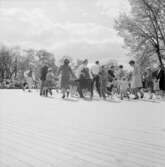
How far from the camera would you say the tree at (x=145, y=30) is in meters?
25.5

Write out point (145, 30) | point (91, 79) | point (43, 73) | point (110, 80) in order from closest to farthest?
point (91, 79)
point (43, 73)
point (110, 80)
point (145, 30)

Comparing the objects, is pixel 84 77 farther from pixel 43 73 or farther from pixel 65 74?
pixel 43 73

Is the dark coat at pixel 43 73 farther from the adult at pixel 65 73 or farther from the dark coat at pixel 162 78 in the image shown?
the dark coat at pixel 162 78

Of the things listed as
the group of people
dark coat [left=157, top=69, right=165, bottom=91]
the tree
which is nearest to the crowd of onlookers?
the group of people

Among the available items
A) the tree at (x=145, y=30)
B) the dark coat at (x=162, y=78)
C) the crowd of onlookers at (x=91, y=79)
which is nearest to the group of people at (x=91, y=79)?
the crowd of onlookers at (x=91, y=79)

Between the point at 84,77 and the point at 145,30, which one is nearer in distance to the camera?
the point at 84,77

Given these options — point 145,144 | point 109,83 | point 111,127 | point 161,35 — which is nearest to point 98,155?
point 145,144

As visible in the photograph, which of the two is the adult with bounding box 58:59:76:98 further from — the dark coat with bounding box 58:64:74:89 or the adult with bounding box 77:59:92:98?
the adult with bounding box 77:59:92:98

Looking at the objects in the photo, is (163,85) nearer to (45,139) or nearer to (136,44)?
(45,139)

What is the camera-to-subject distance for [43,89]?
16672mm

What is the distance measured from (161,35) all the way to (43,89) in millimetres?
13331

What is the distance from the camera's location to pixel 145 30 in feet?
88.6

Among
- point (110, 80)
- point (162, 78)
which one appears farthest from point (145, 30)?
point (162, 78)

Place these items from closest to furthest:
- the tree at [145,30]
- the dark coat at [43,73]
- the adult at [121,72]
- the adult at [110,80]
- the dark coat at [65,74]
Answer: the dark coat at [65,74] < the dark coat at [43,73] < the adult at [110,80] < the adult at [121,72] < the tree at [145,30]
